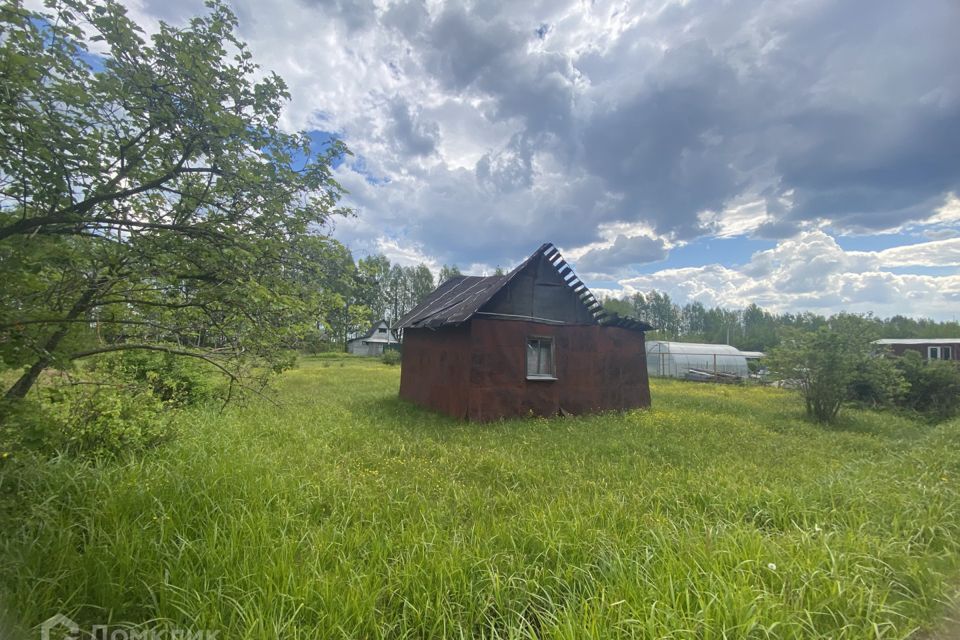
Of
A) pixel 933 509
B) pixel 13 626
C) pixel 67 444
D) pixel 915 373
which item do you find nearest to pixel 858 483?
pixel 933 509

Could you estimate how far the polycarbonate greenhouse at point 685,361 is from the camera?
30.4 meters

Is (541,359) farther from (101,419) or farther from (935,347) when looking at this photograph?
(935,347)

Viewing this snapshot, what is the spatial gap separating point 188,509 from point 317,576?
1.77m

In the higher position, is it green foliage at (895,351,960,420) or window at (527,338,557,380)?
window at (527,338,557,380)

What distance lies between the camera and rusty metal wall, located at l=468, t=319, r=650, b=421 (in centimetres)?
992

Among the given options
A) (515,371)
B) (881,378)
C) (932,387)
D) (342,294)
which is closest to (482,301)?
(515,371)

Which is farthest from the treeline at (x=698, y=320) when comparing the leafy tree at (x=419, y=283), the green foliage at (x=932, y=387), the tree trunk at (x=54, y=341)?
the tree trunk at (x=54, y=341)

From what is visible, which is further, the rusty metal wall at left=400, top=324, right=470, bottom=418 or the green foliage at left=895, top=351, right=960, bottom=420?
the green foliage at left=895, top=351, right=960, bottom=420

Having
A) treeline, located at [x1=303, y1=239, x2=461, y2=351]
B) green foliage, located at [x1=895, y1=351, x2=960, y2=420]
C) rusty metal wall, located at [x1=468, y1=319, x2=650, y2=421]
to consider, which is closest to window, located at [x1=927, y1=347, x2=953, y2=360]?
green foliage, located at [x1=895, y1=351, x2=960, y2=420]

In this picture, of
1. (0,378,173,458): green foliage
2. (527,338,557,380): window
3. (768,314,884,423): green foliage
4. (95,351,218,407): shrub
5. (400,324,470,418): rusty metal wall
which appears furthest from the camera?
(768,314,884,423): green foliage

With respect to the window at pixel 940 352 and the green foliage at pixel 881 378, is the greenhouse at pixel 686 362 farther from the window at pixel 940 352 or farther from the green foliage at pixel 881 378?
the green foliage at pixel 881 378

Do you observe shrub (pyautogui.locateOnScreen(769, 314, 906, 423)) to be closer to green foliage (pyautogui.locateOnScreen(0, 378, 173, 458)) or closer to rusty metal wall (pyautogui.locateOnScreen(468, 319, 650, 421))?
rusty metal wall (pyautogui.locateOnScreen(468, 319, 650, 421))

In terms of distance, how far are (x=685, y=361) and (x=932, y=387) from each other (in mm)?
17814

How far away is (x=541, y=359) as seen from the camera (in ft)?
36.6
